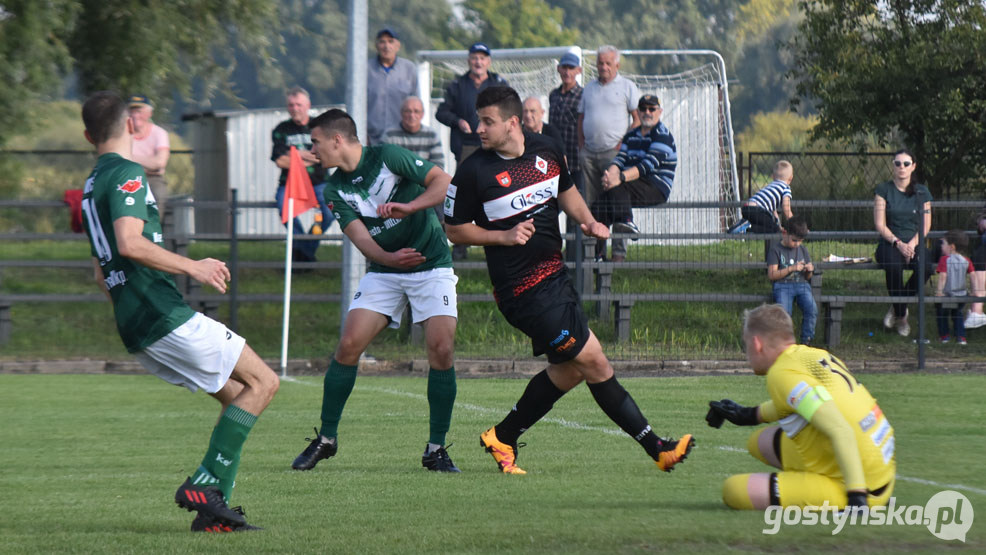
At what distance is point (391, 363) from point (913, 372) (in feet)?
19.0

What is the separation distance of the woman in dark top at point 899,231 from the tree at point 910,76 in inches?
159

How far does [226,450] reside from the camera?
5.94 meters

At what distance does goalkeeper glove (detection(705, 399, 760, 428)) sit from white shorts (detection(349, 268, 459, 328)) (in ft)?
7.01

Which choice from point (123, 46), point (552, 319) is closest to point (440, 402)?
point (552, 319)

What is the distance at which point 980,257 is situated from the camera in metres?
14.8

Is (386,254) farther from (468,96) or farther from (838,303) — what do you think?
(838,303)

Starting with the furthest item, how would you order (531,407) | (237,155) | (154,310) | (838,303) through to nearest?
(237,155)
(838,303)
(531,407)
(154,310)

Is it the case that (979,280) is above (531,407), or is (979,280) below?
above

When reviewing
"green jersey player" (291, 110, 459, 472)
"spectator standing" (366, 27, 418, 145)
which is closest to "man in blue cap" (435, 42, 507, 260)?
"spectator standing" (366, 27, 418, 145)

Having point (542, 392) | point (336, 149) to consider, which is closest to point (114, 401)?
point (336, 149)

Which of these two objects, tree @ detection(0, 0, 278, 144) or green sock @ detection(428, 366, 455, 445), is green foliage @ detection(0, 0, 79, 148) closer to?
tree @ detection(0, 0, 278, 144)

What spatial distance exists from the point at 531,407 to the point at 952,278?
29.2 ft

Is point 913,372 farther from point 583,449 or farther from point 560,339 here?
point 560,339

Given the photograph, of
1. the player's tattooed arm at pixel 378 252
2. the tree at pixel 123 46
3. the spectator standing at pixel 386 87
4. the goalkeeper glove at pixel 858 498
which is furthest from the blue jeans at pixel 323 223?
the goalkeeper glove at pixel 858 498
